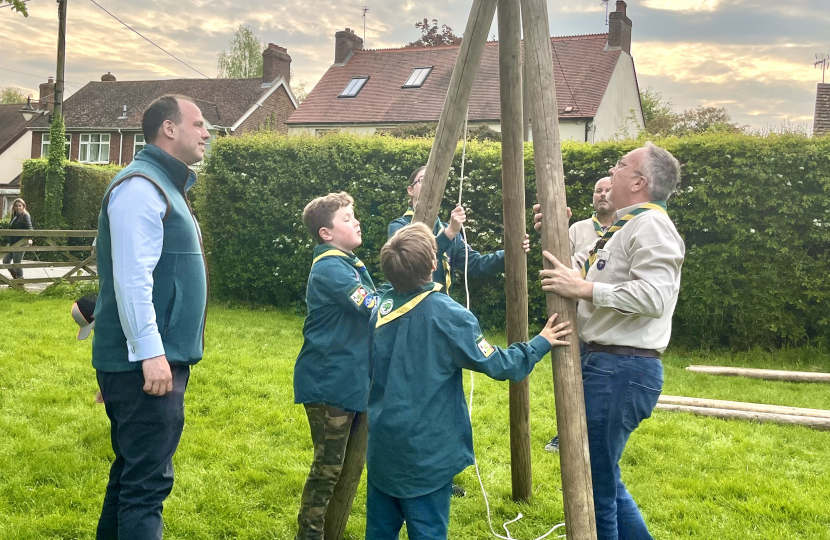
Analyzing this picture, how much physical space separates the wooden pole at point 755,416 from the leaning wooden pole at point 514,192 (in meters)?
3.26

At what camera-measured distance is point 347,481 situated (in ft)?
11.9

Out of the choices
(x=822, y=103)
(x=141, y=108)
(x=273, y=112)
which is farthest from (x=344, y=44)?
(x=822, y=103)

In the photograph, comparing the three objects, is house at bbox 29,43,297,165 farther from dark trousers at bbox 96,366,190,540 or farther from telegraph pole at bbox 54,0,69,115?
dark trousers at bbox 96,366,190,540

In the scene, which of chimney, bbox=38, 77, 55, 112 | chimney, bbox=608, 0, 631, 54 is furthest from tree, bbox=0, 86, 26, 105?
chimney, bbox=608, 0, 631, 54

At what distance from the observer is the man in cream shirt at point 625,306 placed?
8.92 ft

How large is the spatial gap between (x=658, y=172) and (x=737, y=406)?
495 centimetres

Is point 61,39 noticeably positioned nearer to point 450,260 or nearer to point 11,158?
point 450,260

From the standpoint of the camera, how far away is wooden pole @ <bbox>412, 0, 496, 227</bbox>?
3.41m

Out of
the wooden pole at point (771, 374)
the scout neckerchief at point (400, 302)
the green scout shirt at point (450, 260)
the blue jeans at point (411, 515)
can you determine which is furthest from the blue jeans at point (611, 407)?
the wooden pole at point (771, 374)

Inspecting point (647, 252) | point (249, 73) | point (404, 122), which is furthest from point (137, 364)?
point (249, 73)

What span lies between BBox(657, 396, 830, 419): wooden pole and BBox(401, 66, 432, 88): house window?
851 inches

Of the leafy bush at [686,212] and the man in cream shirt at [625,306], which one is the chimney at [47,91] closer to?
the leafy bush at [686,212]

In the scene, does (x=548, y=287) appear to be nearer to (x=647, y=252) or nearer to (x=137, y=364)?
(x=647, y=252)

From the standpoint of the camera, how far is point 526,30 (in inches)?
116
